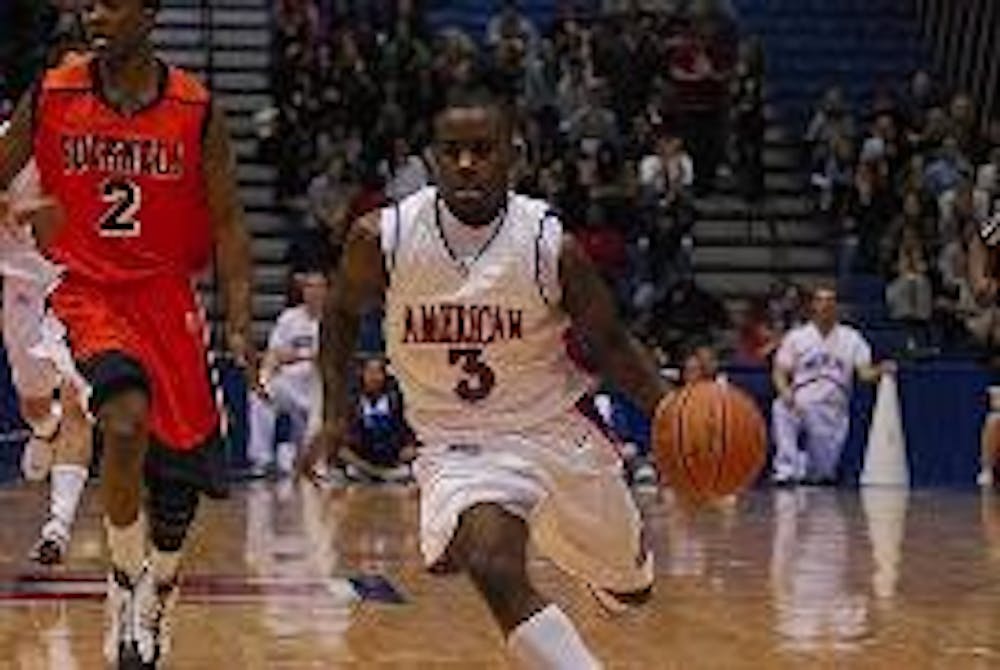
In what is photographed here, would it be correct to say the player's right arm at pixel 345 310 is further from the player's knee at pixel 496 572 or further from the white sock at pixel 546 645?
the white sock at pixel 546 645

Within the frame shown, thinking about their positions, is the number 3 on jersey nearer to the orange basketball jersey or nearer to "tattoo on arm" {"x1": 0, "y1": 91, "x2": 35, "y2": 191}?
the orange basketball jersey

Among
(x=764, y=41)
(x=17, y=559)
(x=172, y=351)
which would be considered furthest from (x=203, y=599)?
(x=764, y=41)

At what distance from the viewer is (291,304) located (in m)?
19.2

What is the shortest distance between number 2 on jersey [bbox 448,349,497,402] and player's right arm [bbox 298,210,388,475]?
0.89 feet

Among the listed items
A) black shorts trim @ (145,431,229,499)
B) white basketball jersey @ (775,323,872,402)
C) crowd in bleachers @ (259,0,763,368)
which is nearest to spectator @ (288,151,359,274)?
crowd in bleachers @ (259,0,763,368)

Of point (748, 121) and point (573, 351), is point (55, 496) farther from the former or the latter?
point (748, 121)

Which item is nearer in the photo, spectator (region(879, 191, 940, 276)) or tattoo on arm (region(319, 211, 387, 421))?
tattoo on arm (region(319, 211, 387, 421))

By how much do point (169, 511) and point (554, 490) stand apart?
1.64 m

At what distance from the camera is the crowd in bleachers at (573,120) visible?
67.4 feet

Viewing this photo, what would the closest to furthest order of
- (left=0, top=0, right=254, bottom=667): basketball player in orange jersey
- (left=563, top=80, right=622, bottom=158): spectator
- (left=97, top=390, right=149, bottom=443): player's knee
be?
(left=97, top=390, right=149, bottom=443): player's knee → (left=0, top=0, right=254, bottom=667): basketball player in orange jersey → (left=563, top=80, right=622, bottom=158): spectator

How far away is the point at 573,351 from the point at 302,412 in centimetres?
1183

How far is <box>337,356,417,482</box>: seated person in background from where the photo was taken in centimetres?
1780

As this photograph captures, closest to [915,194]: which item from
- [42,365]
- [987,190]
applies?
[987,190]

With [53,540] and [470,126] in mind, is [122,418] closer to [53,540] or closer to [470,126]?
[470,126]
